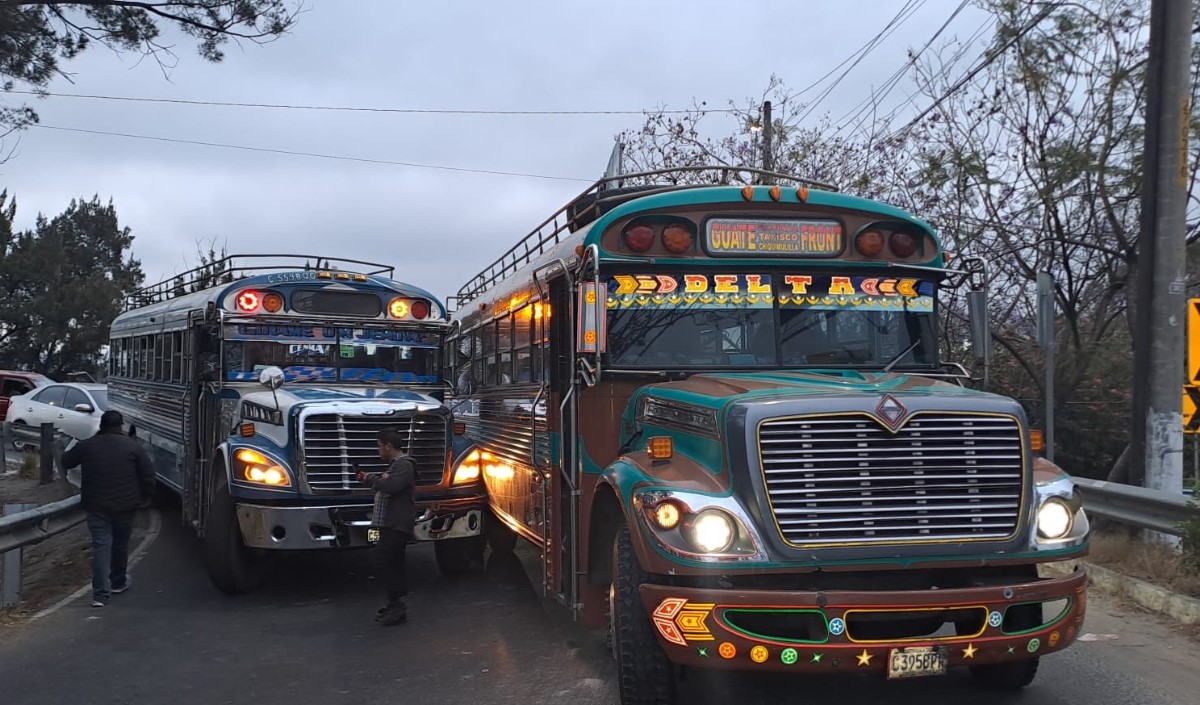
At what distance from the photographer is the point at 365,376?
9891mm

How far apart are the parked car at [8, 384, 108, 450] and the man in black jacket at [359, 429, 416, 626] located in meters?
13.7

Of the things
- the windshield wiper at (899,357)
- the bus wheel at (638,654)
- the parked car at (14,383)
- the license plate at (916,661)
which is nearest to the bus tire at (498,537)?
the windshield wiper at (899,357)

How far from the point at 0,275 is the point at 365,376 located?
129 feet

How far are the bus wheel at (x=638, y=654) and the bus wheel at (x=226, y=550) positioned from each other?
459 cm

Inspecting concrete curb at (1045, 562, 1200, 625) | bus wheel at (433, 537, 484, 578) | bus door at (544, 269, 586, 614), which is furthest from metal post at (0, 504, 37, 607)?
concrete curb at (1045, 562, 1200, 625)

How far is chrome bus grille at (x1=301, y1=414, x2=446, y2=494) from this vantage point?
8203 millimetres

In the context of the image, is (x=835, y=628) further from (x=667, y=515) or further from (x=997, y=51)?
(x=997, y=51)

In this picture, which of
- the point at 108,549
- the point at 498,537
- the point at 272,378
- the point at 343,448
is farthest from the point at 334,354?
the point at 108,549

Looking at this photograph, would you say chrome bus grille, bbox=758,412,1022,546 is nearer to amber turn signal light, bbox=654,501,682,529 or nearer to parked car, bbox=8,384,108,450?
amber turn signal light, bbox=654,501,682,529

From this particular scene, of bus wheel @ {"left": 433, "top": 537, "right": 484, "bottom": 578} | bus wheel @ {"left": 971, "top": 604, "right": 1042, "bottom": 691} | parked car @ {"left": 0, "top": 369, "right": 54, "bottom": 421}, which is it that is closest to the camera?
bus wheel @ {"left": 971, "top": 604, "right": 1042, "bottom": 691}

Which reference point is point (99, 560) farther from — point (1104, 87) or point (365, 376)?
point (1104, 87)

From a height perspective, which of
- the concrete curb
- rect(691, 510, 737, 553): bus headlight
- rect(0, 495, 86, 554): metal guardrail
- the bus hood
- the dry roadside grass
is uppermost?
the bus hood

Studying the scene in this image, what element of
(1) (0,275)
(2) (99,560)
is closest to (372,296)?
(2) (99,560)

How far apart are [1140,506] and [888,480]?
4482 mm
